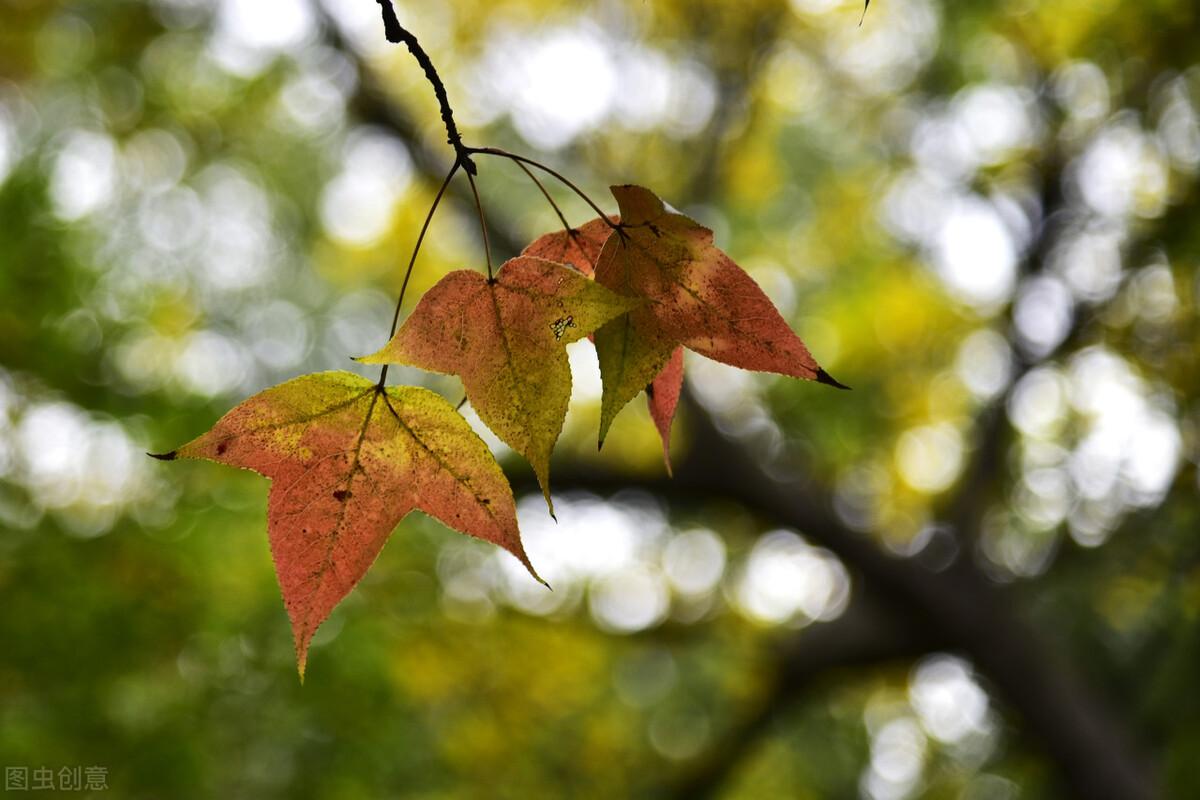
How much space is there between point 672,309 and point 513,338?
9cm

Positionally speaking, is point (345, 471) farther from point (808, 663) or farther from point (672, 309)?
point (808, 663)

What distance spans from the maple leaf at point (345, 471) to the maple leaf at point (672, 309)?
89mm

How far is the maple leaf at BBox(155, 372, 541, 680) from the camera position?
54 centimetres

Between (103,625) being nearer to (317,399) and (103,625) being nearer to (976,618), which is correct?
(317,399)

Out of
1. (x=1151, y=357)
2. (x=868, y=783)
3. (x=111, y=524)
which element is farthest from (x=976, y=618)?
(x=111, y=524)

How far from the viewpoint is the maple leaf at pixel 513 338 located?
1.63 feet

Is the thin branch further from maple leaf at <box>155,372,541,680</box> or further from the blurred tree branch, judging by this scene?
the blurred tree branch

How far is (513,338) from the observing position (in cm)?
52

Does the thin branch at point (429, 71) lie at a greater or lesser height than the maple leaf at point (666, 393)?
greater

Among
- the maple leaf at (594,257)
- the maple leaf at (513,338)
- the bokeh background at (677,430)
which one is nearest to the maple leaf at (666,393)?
the maple leaf at (594,257)

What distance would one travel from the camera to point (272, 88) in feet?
13.3

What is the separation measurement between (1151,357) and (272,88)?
11.8 ft

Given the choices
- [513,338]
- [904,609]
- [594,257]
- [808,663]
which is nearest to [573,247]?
[594,257]

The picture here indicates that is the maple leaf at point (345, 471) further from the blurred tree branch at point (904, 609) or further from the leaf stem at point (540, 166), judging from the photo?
the blurred tree branch at point (904, 609)
